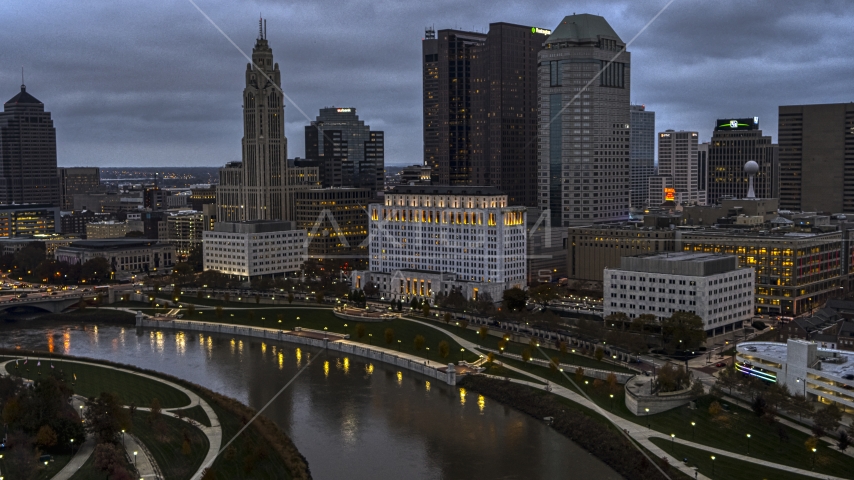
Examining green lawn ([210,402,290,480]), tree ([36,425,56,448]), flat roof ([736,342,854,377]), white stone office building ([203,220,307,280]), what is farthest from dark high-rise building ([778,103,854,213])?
tree ([36,425,56,448])

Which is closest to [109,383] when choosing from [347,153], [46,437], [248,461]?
[46,437]

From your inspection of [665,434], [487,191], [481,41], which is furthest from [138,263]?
[665,434]

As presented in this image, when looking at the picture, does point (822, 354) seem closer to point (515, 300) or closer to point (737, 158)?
point (515, 300)

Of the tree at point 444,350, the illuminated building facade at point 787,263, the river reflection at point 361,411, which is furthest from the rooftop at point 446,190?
the tree at point 444,350

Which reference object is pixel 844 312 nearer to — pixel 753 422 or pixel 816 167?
pixel 753 422

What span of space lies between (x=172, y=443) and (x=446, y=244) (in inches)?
1763

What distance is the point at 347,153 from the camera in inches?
6053

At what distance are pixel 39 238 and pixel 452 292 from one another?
6615 centimetres

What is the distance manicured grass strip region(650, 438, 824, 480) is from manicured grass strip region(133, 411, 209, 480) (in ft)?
64.0

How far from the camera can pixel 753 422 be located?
44.7 meters

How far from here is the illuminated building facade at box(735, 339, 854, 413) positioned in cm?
4481

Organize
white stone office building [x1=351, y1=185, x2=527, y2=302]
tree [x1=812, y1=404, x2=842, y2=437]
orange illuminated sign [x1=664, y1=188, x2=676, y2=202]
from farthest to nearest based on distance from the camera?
orange illuminated sign [x1=664, y1=188, x2=676, y2=202], white stone office building [x1=351, y1=185, x2=527, y2=302], tree [x1=812, y1=404, x2=842, y2=437]

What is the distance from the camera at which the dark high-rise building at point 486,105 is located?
122 metres

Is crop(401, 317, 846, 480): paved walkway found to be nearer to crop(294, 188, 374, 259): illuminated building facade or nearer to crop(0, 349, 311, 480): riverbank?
crop(0, 349, 311, 480): riverbank
